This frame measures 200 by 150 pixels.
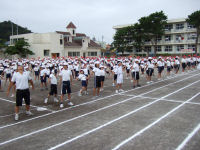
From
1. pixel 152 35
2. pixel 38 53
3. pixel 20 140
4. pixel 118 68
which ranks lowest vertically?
pixel 20 140

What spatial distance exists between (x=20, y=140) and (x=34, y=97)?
5923 mm

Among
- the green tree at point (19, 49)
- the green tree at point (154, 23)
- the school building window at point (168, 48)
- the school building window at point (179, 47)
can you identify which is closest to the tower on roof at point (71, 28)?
the green tree at point (19, 49)

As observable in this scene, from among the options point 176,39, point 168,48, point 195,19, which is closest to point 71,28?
point 168,48

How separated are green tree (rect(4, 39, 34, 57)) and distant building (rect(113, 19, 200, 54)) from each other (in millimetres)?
32413

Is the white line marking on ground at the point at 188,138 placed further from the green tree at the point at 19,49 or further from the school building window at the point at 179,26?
the school building window at the point at 179,26

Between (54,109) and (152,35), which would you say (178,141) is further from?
(152,35)

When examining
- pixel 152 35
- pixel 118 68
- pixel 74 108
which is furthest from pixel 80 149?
pixel 152 35

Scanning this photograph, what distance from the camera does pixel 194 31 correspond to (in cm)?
5241

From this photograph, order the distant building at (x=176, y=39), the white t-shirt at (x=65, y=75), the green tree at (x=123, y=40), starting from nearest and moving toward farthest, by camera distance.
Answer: the white t-shirt at (x=65, y=75) < the distant building at (x=176, y=39) < the green tree at (x=123, y=40)

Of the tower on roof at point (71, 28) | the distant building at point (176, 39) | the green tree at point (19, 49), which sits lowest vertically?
the green tree at point (19, 49)

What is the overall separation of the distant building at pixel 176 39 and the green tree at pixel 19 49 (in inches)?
1276

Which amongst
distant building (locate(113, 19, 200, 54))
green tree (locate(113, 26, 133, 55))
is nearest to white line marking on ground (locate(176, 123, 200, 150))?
distant building (locate(113, 19, 200, 54))

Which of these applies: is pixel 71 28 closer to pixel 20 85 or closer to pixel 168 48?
pixel 168 48

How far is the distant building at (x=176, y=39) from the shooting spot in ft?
176
